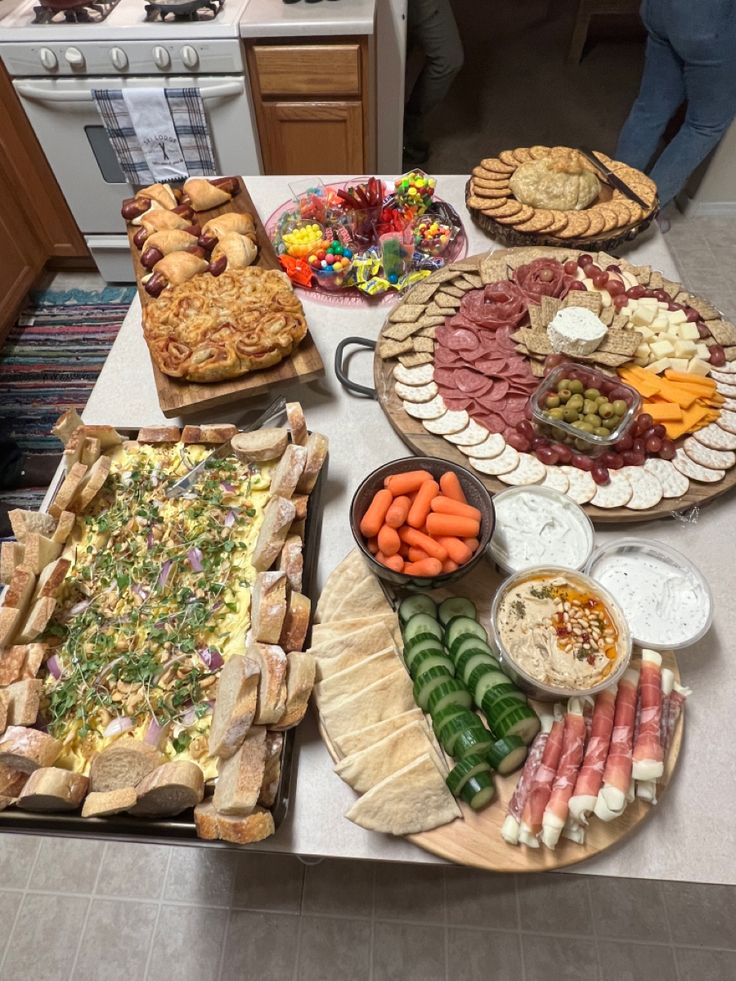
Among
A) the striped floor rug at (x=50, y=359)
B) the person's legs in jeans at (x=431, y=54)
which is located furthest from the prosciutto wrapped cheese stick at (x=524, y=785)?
the person's legs in jeans at (x=431, y=54)

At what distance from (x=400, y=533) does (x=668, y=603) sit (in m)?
0.56

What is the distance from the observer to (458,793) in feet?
3.49

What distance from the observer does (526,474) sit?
1472 millimetres

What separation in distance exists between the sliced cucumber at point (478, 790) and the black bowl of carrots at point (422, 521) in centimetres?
35

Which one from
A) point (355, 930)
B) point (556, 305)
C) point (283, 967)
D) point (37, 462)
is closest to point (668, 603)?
point (556, 305)

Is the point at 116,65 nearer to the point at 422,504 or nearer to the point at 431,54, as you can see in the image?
the point at 431,54

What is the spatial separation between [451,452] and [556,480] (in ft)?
0.87

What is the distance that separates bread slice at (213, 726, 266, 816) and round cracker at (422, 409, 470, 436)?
84cm

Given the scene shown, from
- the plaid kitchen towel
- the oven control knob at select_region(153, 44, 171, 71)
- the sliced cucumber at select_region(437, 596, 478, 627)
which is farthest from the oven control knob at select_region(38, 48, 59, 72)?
the sliced cucumber at select_region(437, 596, 478, 627)

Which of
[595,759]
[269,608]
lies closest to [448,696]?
[595,759]

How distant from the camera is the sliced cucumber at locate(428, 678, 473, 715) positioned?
1.12m

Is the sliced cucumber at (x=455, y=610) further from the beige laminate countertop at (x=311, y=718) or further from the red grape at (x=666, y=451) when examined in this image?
the red grape at (x=666, y=451)

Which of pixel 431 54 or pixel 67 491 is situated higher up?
pixel 67 491

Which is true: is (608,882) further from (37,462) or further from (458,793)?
(37,462)
